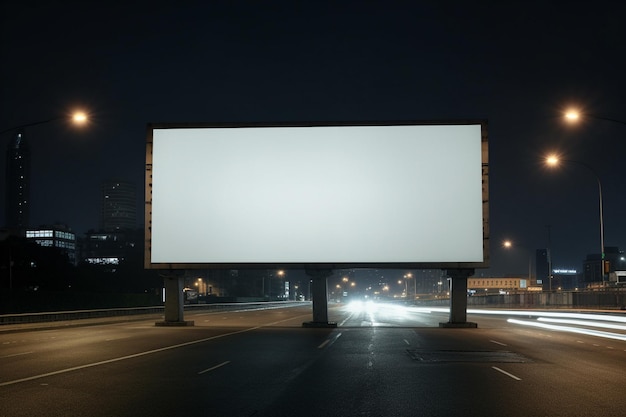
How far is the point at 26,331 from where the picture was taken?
37.1 metres

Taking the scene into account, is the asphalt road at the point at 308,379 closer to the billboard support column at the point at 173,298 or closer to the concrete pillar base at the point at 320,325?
the concrete pillar base at the point at 320,325

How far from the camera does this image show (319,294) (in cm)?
4194

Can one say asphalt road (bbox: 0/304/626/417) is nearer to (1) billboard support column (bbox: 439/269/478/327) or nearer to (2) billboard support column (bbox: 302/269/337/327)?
(1) billboard support column (bbox: 439/269/478/327)

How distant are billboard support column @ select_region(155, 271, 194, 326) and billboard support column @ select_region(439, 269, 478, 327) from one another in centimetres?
1572

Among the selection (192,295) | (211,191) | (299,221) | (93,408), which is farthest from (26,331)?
(192,295)

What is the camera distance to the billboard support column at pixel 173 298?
41781mm

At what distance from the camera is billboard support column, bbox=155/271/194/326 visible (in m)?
41.8

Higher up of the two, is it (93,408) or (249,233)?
(249,233)

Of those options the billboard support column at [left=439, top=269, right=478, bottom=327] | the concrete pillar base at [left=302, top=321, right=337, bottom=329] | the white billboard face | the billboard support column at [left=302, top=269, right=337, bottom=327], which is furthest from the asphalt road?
the concrete pillar base at [left=302, top=321, right=337, bottom=329]

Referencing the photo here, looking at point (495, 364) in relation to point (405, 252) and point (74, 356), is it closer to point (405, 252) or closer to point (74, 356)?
point (74, 356)

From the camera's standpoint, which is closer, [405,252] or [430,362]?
[430,362]

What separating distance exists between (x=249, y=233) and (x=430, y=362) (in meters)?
20.9

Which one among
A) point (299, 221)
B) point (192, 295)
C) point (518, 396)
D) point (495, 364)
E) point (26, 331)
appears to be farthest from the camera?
point (192, 295)

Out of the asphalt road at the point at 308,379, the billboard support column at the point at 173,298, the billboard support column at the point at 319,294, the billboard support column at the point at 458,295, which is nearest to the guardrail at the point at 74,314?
the billboard support column at the point at 173,298
